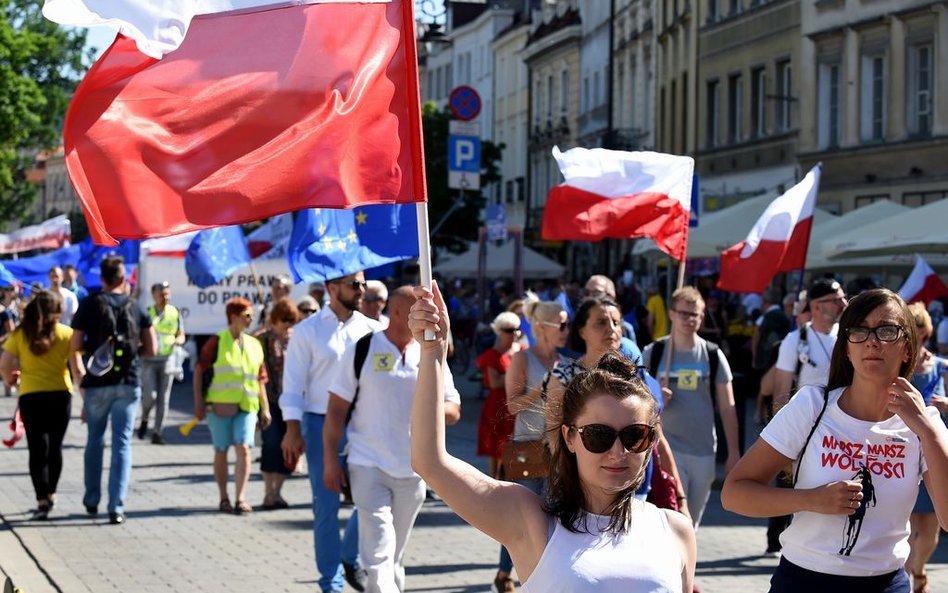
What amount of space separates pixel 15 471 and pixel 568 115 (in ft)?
173

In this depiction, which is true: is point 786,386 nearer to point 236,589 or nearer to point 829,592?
point 236,589

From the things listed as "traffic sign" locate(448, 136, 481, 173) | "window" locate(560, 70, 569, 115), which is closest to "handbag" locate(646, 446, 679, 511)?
"traffic sign" locate(448, 136, 481, 173)

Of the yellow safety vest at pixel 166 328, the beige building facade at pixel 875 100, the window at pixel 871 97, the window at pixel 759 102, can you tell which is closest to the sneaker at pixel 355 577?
the yellow safety vest at pixel 166 328

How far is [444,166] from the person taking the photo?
66.2 m

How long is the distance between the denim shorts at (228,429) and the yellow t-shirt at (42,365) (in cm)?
125

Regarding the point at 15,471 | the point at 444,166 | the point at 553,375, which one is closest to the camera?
the point at 553,375

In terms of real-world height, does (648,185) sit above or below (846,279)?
above

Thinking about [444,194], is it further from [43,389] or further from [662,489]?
[662,489]

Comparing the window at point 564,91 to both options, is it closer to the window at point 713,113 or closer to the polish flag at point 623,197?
the window at point 713,113

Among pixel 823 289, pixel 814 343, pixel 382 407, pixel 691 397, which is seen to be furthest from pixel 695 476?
pixel 382 407

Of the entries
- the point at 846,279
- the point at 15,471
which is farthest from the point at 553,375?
the point at 846,279

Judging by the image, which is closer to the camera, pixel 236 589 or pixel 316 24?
pixel 316 24

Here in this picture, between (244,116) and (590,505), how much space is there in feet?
6.96

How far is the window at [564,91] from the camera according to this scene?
6819 cm
